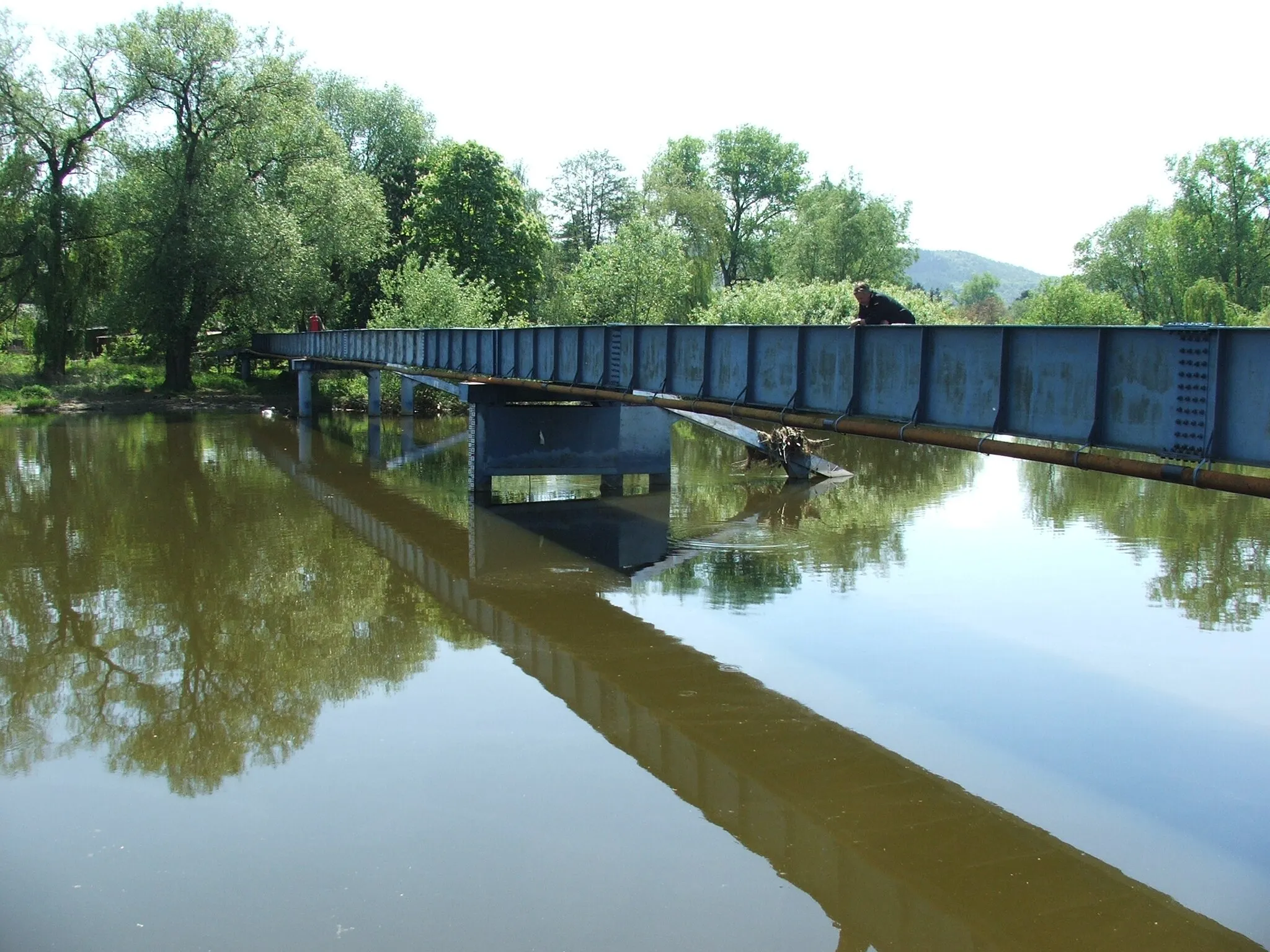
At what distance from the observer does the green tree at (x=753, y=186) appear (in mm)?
74750

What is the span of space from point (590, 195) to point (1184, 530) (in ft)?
194

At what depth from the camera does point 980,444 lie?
10.3 m

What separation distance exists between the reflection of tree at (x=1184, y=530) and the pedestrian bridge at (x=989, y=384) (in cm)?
360

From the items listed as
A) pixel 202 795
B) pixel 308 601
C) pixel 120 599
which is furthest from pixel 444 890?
pixel 120 599

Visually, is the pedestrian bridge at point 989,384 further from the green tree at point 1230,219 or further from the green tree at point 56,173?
the green tree at point 1230,219

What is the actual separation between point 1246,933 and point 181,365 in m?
45.2

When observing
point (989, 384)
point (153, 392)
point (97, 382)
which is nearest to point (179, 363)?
point (153, 392)

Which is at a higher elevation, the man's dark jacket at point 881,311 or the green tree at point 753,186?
the green tree at point 753,186

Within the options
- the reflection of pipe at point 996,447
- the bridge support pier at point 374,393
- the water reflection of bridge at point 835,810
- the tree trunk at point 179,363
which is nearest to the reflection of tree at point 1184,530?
the reflection of pipe at point 996,447

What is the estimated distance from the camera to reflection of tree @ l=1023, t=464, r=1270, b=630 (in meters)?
14.0

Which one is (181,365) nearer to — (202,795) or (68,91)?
(68,91)

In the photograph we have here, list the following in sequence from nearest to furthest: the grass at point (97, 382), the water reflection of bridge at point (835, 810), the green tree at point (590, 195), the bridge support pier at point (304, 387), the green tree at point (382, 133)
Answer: the water reflection of bridge at point (835, 810), the bridge support pier at point (304, 387), the grass at point (97, 382), the green tree at point (382, 133), the green tree at point (590, 195)

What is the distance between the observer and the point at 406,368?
1139 inches

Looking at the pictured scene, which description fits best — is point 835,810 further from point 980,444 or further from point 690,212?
point 690,212
